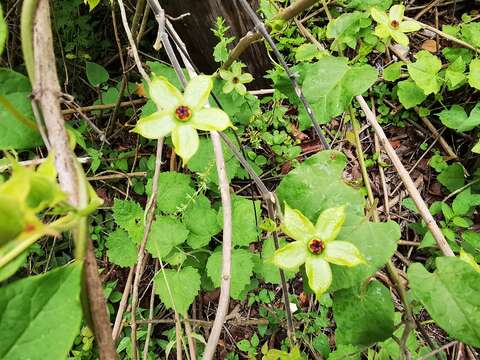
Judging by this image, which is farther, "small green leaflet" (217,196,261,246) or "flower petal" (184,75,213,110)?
"small green leaflet" (217,196,261,246)

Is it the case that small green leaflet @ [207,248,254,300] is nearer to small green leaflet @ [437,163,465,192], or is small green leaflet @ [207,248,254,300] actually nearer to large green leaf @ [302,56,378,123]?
large green leaf @ [302,56,378,123]

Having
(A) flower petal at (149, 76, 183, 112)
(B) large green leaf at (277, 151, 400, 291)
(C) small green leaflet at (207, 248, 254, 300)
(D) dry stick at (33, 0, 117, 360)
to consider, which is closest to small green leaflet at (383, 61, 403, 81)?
(C) small green leaflet at (207, 248, 254, 300)

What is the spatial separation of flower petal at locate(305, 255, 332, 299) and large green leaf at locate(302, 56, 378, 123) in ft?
1.23

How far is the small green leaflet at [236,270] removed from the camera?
1.36 m

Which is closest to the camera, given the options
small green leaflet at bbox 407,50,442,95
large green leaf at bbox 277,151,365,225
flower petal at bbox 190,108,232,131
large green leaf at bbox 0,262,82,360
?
large green leaf at bbox 0,262,82,360

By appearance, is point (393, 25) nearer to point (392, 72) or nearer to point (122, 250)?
point (392, 72)

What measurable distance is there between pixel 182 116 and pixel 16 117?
0.24 meters

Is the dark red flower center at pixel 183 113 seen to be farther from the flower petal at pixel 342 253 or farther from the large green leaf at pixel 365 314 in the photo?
the large green leaf at pixel 365 314

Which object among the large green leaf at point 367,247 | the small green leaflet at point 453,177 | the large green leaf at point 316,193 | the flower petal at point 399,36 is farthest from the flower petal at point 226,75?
the small green leaflet at point 453,177

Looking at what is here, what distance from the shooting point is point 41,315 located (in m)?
0.42

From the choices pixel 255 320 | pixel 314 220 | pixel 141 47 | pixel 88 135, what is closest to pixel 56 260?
pixel 88 135

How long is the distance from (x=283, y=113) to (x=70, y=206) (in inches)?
56.5

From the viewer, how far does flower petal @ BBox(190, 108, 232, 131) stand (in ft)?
2.14

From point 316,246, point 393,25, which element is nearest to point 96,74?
point 393,25
